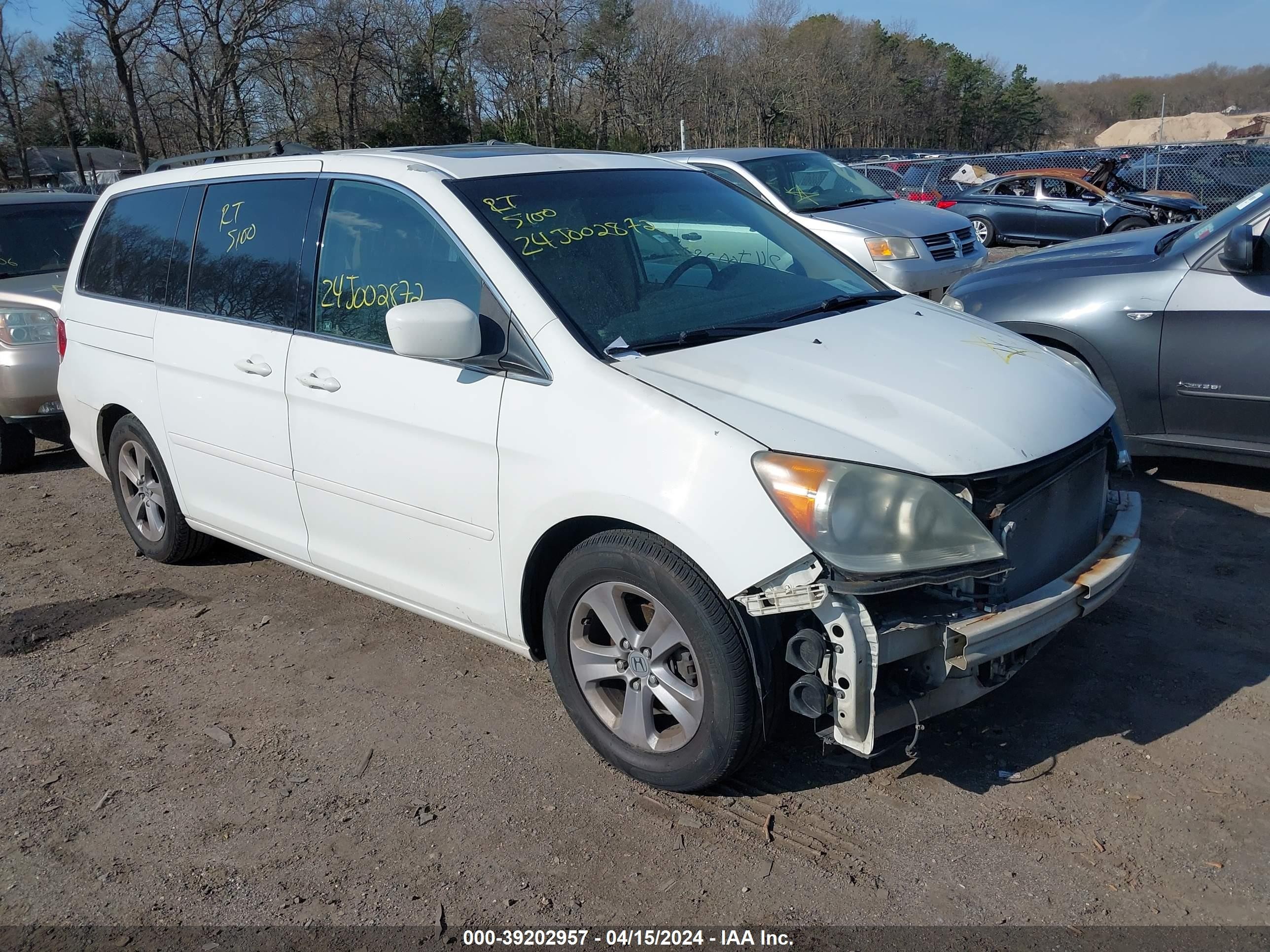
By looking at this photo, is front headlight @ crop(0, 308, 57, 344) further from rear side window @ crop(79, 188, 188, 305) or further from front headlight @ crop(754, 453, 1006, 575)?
front headlight @ crop(754, 453, 1006, 575)

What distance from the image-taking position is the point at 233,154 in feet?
17.2

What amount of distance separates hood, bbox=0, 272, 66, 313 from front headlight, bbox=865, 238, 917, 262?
6.73 metres

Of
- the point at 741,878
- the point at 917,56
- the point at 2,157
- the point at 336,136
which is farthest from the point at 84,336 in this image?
the point at 917,56

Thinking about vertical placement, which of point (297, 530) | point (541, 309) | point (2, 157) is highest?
point (2, 157)

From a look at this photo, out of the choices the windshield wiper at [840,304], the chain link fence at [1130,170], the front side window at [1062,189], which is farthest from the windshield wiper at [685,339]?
the front side window at [1062,189]

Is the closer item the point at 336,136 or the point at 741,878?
the point at 741,878

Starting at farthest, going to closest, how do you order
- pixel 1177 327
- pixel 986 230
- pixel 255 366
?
pixel 986 230 → pixel 1177 327 → pixel 255 366

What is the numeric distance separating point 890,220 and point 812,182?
113 cm

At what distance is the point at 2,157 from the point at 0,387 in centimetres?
3709

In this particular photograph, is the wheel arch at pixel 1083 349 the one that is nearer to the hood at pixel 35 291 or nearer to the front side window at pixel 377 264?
the front side window at pixel 377 264

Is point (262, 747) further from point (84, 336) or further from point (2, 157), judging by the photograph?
point (2, 157)

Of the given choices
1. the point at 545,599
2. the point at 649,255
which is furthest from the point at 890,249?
the point at 545,599

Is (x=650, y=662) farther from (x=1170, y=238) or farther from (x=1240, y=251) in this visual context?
(x=1170, y=238)

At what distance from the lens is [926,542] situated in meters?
2.74
